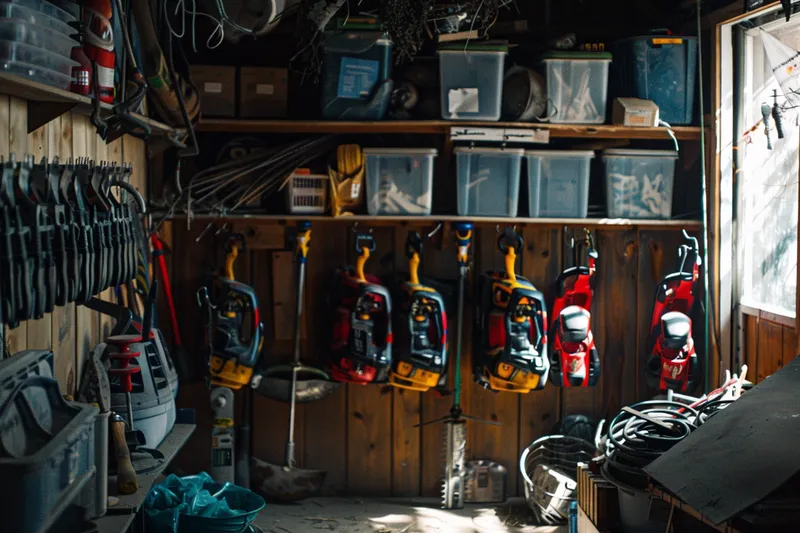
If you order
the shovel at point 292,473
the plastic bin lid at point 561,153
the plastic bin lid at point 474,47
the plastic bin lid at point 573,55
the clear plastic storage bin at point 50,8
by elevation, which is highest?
the plastic bin lid at point 474,47

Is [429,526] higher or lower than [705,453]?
lower

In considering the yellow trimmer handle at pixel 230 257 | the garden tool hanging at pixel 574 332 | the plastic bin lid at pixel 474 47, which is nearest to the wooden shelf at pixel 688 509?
the garden tool hanging at pixel 574 332

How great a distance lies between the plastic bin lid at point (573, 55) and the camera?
165 inches

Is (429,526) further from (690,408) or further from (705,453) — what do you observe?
(705,453)

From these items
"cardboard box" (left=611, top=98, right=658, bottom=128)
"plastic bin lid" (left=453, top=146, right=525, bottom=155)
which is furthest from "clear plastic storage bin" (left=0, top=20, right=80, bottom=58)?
"cardboard box" (left=611, top=98, right=658, bottom=128)

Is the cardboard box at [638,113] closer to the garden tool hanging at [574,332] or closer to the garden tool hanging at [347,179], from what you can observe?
the garden tool hanging at [574,332]

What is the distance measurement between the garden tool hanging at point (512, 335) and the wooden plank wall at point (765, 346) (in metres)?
0.87

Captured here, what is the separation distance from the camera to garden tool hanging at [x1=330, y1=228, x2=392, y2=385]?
4219 mm

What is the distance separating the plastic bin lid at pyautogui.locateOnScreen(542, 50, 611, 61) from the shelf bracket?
2337 millimetres

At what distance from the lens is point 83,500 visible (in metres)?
2.11

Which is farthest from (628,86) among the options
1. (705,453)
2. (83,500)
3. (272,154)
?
(83,500)

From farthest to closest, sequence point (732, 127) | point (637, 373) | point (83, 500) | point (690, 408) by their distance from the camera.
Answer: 1. point (637, 373)
2. point (732, 127)
3. point (690, 408)
4. point (83, 500)

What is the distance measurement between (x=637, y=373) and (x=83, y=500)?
315cm

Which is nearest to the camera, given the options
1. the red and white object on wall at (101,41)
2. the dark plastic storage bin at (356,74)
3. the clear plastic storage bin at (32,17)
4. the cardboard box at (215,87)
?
the clear plastic storage bin at (32,17)
